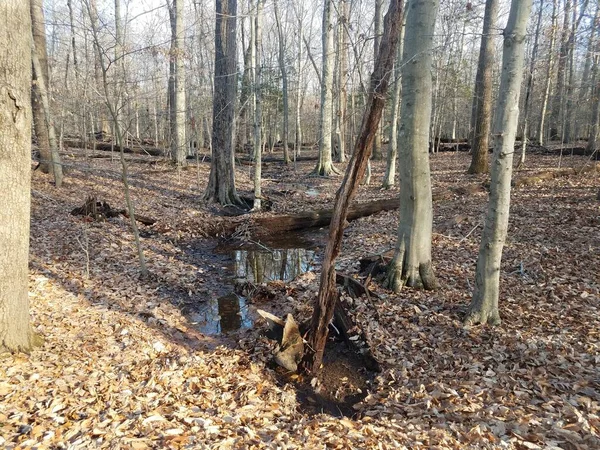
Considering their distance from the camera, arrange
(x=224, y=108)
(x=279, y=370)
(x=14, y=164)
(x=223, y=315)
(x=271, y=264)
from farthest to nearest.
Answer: (x=224, y=108)
(x=271, y=264)
(x=223, y=315)
(x=279, y=370)
(x=14, y=164)

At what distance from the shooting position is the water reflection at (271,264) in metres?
7.42

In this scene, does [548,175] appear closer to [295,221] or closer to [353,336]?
[295,221]

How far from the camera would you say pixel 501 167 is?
13.5 feet

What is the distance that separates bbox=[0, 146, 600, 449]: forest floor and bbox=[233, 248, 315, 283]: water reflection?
0.35 m

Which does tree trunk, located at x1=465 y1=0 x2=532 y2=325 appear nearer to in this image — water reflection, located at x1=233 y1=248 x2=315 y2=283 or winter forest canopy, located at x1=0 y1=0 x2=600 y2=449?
winter forest canopy, located at x1=0 y1=0 x2=600 y2=449

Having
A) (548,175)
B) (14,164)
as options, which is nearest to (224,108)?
(14,164)

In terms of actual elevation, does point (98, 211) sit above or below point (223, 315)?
above

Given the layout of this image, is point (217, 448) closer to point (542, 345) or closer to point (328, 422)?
point (328, 422)

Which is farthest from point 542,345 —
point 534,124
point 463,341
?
point 534,124

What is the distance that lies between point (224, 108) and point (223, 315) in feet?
24.2

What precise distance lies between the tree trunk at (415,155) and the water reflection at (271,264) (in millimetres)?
2462

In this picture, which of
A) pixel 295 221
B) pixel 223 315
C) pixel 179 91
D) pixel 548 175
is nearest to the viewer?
pixel 223 315

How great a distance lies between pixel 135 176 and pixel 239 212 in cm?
600

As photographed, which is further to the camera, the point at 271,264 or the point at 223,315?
the point at 271,264
